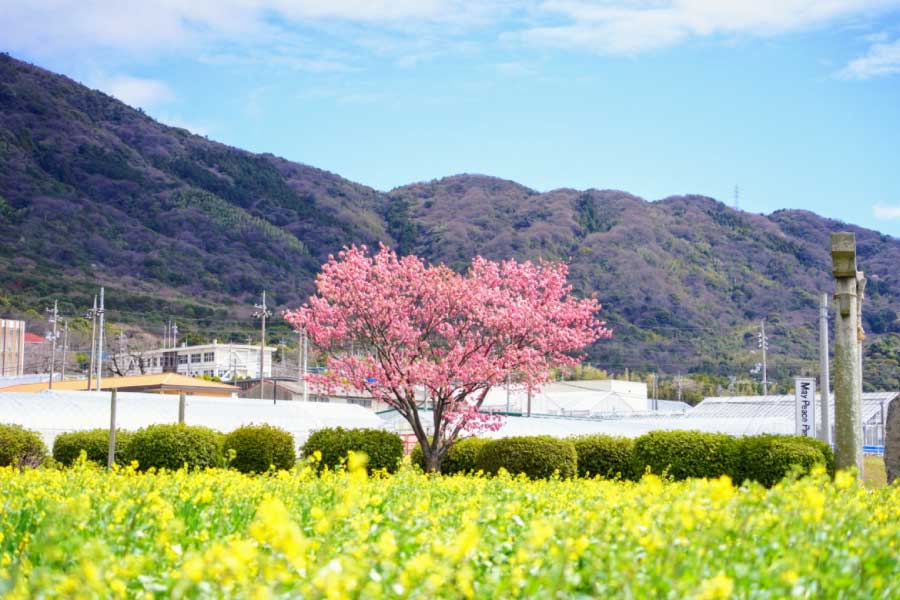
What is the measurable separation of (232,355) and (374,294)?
5911 centimetres

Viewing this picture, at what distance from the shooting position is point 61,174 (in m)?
110

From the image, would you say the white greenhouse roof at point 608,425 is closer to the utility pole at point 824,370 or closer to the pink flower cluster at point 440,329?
the utility pole at point 824,370

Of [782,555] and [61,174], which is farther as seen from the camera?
[61,174]

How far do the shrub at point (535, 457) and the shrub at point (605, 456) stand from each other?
0.48 meters

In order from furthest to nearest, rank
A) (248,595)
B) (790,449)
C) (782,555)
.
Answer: (790,449) → (782,555) → (248,595)

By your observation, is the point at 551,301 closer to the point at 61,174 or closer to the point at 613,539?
the point at 613,539

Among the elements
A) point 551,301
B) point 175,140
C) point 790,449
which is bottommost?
point 790,449

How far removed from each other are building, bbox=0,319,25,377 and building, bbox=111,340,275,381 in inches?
295

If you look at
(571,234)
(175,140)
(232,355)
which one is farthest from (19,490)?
(175,140)

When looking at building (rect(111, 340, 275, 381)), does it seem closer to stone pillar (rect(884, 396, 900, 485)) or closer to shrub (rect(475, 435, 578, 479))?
shrub (rect(475, 435, 578, 479))

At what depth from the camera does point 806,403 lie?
23156mm

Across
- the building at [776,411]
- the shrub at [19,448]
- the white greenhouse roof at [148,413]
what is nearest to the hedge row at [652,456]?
Result: the shrub at [19,448]

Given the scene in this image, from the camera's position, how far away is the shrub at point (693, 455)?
1568cm

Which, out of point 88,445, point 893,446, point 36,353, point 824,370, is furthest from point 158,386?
point 36,353
